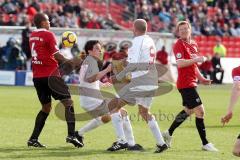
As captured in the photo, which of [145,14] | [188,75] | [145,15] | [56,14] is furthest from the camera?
[145,14]

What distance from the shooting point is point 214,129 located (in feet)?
54.4

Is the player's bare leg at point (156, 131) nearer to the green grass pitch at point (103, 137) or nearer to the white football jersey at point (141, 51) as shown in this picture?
the green grass pitch at point (103, 137)

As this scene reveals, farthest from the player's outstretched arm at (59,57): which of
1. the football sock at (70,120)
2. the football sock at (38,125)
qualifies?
the football sock at (38,125)

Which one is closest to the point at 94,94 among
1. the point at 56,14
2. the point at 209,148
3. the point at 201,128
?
the point at 201,128

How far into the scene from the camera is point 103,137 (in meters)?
14.6

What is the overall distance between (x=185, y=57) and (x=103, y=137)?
282 centimetres

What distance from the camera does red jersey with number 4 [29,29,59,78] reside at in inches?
506

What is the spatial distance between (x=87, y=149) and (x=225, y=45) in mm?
30500

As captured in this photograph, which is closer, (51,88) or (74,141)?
(74,141)

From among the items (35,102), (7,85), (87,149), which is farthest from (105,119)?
(7,85)

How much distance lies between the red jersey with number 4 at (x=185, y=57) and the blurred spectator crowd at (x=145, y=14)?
2226 centimetres

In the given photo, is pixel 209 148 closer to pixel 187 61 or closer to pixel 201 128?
pixel 201 128

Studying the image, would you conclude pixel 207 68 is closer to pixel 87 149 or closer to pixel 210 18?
pixel 210 18

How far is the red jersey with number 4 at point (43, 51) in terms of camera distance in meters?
12.8
